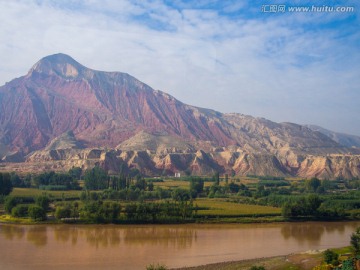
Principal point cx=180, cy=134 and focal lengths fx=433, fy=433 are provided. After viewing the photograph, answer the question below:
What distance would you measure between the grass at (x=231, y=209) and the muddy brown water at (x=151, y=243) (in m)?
2.68

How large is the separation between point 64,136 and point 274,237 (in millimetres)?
75742

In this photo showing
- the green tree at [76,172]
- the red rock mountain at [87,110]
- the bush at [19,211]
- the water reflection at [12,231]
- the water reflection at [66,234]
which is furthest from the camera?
the red rock mountain at [87,110]

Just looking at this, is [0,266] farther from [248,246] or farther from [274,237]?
[274,237]

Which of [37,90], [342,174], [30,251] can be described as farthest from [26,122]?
[30,251]

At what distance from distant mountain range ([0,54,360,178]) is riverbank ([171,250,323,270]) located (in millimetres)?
54256

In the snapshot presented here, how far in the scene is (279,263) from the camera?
2214cm

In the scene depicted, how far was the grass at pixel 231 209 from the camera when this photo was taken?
37.1 meters

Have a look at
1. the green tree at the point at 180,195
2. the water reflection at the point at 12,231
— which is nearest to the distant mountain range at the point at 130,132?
the green tree at the point at 180,195

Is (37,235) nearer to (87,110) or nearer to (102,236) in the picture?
(102,236)

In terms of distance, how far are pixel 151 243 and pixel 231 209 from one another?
14.3 metres

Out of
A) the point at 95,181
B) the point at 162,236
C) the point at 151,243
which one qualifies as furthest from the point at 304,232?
the point at 95,181

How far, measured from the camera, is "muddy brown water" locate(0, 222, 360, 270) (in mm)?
22766

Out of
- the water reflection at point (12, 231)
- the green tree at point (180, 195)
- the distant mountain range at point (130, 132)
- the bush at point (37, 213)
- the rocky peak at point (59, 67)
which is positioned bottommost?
the water reflection at point (12, 231)

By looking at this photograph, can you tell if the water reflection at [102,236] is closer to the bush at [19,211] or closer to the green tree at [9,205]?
the bush at [19,211]
